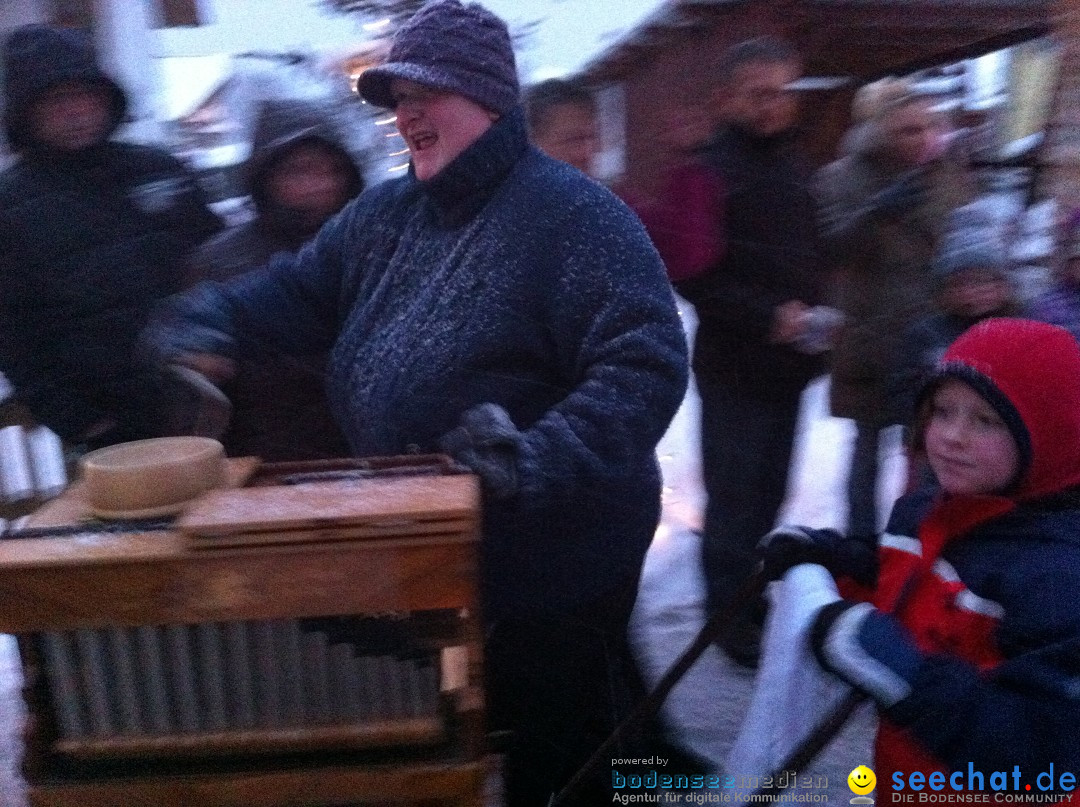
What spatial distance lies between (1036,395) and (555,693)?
1.03 m

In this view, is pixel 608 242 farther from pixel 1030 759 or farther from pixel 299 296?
pixel 1030 759

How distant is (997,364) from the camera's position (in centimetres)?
154

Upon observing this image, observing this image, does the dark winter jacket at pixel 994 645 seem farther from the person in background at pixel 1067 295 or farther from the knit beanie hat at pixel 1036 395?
the person in background at pixel 1067 295

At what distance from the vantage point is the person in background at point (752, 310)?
8.87ft

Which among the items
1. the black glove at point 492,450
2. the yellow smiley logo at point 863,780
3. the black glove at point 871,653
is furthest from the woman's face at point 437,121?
the yellow smiley logo at point 863,780

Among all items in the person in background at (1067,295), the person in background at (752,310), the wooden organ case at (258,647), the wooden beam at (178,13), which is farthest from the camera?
the wooden beam at (178,13)

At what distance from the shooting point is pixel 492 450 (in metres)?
1.39

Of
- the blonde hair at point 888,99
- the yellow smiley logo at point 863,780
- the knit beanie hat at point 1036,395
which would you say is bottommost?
the yellow smiley logo at point 863,780

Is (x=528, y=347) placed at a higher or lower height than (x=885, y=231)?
higher

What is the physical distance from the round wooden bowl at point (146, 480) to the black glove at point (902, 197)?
2319 millimetres

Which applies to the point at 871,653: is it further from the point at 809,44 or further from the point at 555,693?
the point at 809,44

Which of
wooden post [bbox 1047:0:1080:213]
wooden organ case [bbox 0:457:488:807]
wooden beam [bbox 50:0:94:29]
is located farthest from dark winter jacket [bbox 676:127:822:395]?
wooden beam [bbox 50:0:94:29]

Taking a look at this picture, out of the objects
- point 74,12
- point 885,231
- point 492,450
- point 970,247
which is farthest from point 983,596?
point 74,12

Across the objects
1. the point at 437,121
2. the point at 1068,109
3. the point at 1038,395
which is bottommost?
the point at 1038,395
